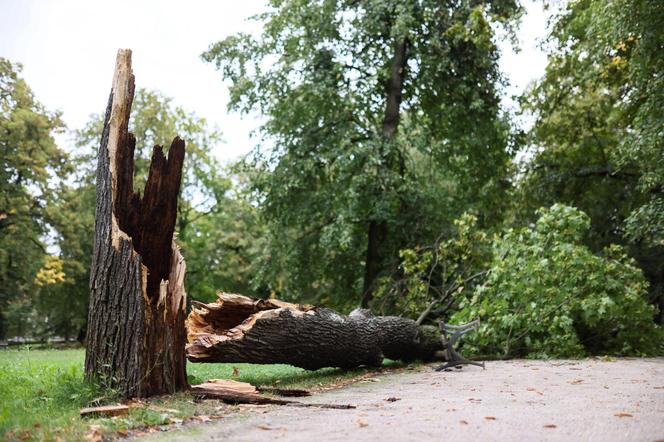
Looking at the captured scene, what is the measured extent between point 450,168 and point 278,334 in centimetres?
1163

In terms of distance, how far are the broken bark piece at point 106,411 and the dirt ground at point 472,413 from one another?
71cm

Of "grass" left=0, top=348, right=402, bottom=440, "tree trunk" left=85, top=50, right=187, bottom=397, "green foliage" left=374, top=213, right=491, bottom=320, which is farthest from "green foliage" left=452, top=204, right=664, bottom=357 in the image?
"tree trunk" left=85, top=50, right=187, bottom=397

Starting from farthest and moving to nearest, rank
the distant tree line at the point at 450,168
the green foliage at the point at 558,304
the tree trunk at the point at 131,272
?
the distant tree line at the point at 450,168
the green foliage at the point at 558,304
the tree trunk at the point at 131,272

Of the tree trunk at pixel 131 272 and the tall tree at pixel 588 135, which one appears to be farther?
the tall tree at pixel 588 135

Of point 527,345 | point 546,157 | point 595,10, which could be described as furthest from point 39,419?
point 546,157

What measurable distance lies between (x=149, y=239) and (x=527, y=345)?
800 cm

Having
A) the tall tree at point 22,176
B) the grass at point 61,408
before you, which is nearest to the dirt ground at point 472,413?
the grass at point 61,408

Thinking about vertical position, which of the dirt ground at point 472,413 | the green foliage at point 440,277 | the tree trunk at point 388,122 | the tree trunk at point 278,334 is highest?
the tree trunk at point 388,122

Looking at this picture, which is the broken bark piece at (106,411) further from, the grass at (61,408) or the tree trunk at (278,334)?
the tree trunk at (278,334)

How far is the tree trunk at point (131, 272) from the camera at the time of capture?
19.4ft

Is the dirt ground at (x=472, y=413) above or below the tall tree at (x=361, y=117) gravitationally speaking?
below

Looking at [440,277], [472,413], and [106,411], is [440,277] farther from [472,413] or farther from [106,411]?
[106,411]

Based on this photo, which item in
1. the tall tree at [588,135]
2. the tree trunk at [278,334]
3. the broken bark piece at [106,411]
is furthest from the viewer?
the tall tree at [588,135]

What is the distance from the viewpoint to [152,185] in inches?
259
